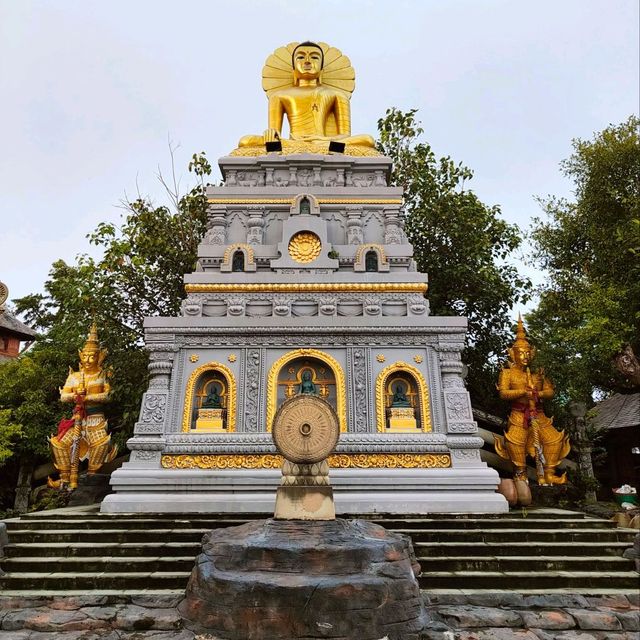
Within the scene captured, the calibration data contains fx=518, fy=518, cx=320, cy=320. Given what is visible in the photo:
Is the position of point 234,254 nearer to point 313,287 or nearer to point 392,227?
point 313,287

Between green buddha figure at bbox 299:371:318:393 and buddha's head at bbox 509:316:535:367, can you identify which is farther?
buddha's head at bbox 509:316:535:367

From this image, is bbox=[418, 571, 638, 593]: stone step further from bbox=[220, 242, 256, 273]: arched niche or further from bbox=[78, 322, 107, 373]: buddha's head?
bbox=[78, 322, 107, 373]: buddha's head

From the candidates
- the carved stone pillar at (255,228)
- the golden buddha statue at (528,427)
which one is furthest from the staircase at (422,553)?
the carved stone pillar at (255,228)

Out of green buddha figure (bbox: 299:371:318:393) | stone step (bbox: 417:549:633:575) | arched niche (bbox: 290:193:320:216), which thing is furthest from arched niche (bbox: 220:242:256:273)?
stone step (bbox: 417:549:633:575)

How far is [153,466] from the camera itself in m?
10.3

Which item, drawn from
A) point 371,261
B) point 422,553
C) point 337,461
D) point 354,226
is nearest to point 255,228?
point 354,226

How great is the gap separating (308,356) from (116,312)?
9.11 m

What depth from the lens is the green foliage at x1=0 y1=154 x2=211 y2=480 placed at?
51.9ft

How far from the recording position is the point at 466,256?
18328 millimetres

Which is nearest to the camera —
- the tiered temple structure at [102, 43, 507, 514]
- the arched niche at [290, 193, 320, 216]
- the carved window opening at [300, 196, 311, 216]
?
the tiered temple structure at [102, 43, 507, 514]

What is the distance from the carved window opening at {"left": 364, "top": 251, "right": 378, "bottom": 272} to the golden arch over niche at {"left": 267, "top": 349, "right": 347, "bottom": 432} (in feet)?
8.80

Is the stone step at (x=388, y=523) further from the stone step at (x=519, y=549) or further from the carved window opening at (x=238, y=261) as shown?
the carved window opening at (x=238, y=261)

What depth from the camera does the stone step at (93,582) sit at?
7020 millimetres

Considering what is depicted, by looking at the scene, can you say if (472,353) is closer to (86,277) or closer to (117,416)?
(117,416)
